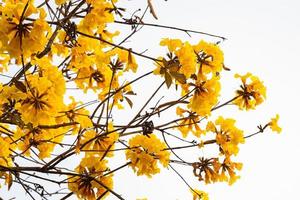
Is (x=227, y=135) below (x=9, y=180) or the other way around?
the other way around

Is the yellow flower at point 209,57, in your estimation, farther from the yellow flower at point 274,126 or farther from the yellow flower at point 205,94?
the yellow flower at point 274,126

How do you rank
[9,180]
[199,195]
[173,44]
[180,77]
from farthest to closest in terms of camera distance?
[199,195], [9,180], [173,44], [180,77]

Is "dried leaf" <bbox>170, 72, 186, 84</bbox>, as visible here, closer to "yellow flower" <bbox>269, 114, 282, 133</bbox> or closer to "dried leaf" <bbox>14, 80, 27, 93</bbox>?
"dried leaf" <bbox>14, 80, 27, 93</bbox>

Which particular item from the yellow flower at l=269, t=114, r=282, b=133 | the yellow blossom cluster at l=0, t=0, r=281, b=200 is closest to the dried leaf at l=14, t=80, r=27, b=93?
the yellow blossom cluster at l=0, t=0, r=281, b=200

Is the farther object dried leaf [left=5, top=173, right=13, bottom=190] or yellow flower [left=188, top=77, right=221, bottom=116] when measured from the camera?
dried leaf [left=5, top=173, right=13, bottom=190]

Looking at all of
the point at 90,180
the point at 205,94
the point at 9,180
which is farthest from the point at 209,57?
the point at 9,180

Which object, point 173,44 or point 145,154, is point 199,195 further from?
point 173,44

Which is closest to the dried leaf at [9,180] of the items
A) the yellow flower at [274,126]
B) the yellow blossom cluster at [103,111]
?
the yellow blossom cluster at [103,111]

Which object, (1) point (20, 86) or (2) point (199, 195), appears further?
(2) point (199, 195)
